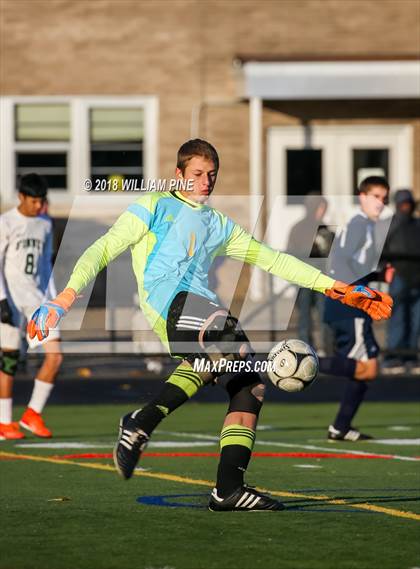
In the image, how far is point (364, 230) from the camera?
42.4 ft

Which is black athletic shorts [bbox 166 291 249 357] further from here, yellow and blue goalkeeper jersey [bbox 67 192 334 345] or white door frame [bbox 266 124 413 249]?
white door frame [bbox 266 124 413 249]

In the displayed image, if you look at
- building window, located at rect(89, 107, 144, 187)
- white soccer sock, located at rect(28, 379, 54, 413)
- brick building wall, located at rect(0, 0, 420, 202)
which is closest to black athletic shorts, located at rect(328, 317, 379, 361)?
white soccer sock, located at rect(28, 379, 54, 413)

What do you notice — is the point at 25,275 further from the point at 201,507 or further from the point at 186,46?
the point at 186,46

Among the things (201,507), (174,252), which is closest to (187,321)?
(174,252)

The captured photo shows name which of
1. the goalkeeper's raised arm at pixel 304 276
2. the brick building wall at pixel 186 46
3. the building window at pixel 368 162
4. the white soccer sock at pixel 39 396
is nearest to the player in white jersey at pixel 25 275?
the white soccer sock at pixel 39 396

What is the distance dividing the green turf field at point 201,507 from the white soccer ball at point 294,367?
676 millimetres

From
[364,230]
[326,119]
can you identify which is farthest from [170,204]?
[326,119]

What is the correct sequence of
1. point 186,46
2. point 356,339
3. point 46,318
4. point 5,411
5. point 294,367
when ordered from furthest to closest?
point 186,46
point 5,411
point 356,339
point 294,367
point 46,318

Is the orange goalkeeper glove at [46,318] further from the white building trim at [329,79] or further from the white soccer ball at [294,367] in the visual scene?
the white building trim at [329,79]

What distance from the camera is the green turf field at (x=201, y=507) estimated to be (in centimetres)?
707

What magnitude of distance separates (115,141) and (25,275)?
1352 cm

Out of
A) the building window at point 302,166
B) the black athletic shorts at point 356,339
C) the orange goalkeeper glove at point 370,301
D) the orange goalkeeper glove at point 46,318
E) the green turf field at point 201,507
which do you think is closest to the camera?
the green turf field at point 201,507

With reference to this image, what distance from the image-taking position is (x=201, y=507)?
8.61 m

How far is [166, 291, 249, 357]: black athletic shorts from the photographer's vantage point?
8141mm
